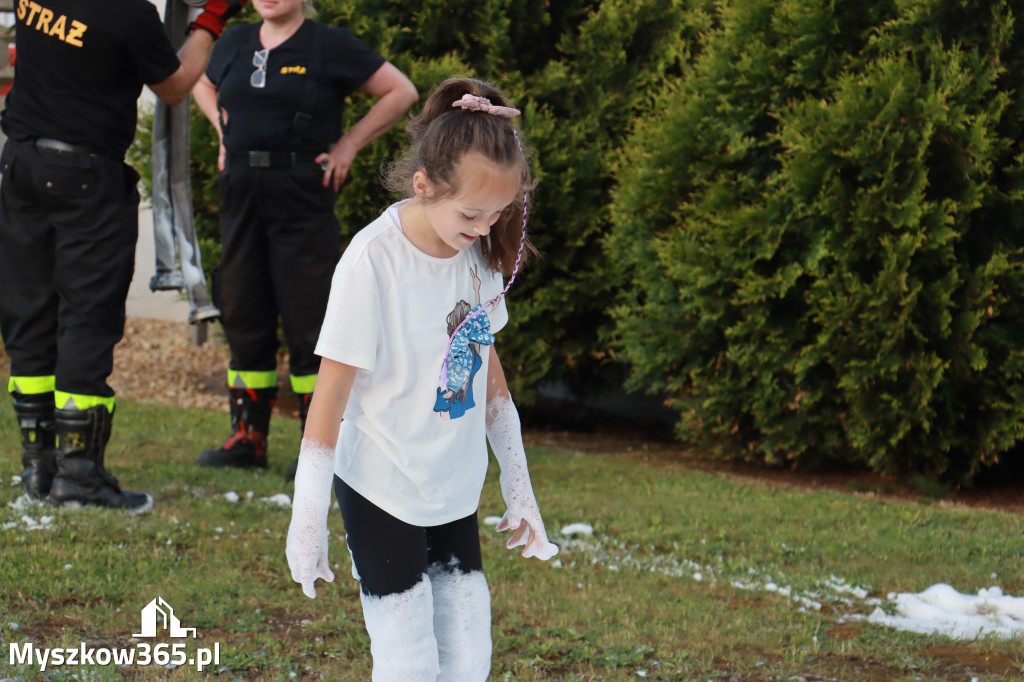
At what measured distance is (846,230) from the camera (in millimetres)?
6031

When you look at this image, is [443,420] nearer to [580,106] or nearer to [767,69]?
[767,69]

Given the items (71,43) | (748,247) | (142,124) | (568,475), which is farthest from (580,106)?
(71,43)

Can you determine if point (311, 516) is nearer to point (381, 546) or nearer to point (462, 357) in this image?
point (381, 546)

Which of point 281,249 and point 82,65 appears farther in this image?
point 281,249

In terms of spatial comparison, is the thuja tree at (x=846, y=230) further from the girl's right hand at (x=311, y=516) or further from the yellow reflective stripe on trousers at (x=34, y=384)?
the girl's right hand at (x=311, y=516)

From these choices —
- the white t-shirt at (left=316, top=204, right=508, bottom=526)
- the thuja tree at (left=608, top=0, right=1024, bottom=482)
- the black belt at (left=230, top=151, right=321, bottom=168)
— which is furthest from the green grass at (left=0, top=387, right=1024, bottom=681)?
the black belt at (left=230, top=151, right=321, bottom=168)

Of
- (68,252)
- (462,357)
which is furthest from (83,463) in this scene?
(462,357)

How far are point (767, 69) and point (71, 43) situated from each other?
3977 millimetres

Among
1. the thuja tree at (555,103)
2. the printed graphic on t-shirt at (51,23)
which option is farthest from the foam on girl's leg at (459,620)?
the thuja tree at (555,103)

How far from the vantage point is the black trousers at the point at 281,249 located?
5223 millimetres

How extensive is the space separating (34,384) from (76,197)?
0.87 m

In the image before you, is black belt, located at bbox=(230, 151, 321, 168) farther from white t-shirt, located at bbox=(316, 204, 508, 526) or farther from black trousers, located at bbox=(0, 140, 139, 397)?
white t-shirt, located at bbox=(316, 204, 508, 526)

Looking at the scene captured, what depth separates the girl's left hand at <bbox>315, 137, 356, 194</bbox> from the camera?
5.24 m

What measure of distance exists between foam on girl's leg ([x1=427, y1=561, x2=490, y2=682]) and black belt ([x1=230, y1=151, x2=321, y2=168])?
10.3ft
